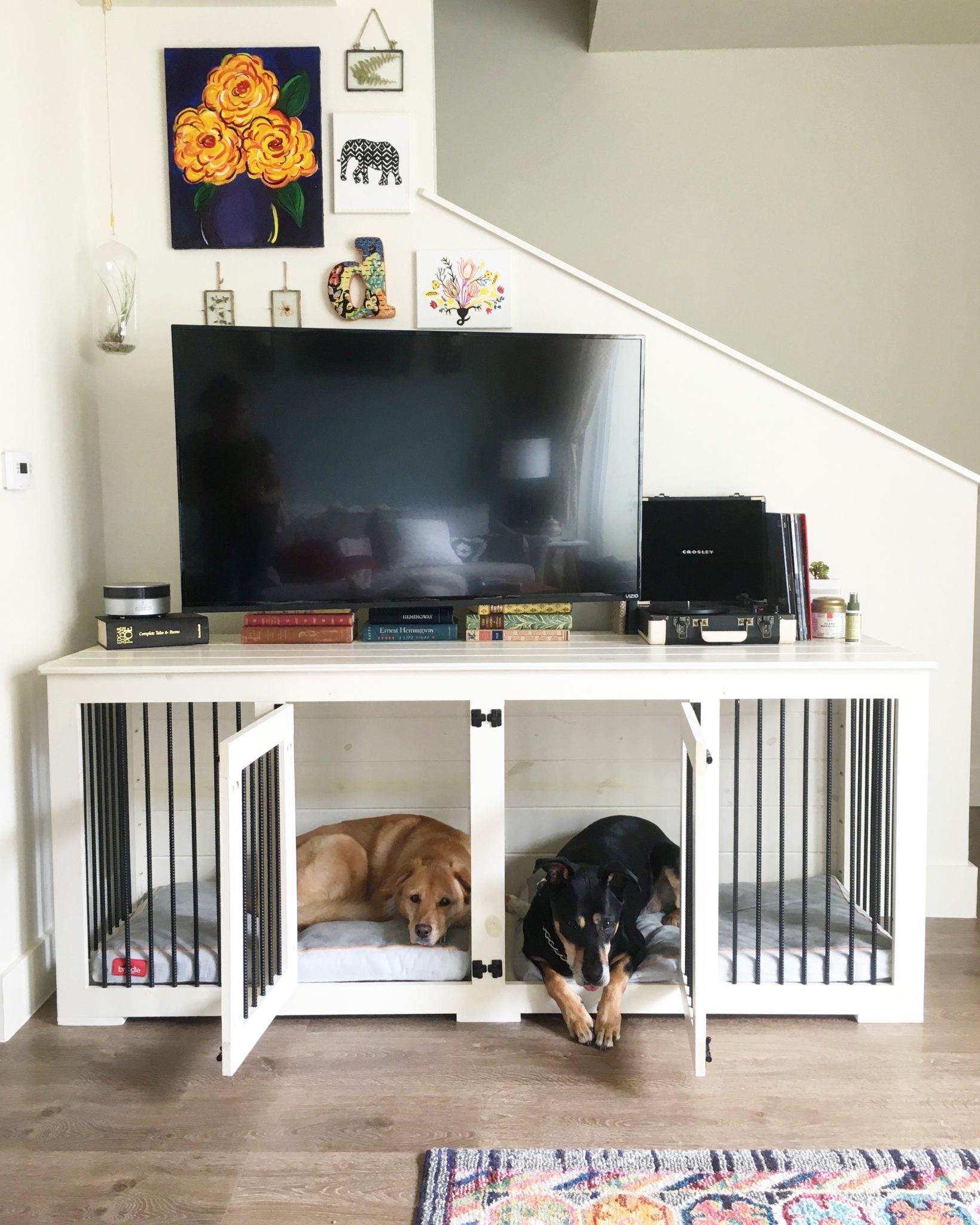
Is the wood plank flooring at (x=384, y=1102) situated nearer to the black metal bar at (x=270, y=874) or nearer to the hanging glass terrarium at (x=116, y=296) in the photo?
the black metal bar at (x=270, y=874)

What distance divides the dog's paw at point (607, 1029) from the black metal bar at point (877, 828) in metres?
0.56

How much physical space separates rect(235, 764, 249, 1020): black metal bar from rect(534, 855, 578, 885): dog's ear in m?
0.57

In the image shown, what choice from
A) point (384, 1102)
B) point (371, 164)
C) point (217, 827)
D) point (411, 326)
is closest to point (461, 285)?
point (411, 326)

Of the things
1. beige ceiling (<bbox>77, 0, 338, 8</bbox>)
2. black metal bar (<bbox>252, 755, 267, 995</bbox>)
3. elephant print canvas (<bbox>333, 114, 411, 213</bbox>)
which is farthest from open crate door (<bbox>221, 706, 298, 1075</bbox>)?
beige ceiling (<bbox>77, 0, 338, 8</bbox>)

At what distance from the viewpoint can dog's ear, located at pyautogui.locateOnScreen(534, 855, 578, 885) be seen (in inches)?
74.0

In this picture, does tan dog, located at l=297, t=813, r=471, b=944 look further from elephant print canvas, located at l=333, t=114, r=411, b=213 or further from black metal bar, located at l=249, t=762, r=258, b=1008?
elephant print canvas, located at l=333, t=114, r=411, b=213

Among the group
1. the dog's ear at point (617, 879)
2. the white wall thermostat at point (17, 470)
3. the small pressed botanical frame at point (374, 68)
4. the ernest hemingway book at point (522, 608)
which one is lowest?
the dog's ear at point (617, 879)

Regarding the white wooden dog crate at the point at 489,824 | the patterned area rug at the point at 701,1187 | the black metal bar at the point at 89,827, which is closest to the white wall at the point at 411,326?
the white wooden dog crate at the point at 489,824

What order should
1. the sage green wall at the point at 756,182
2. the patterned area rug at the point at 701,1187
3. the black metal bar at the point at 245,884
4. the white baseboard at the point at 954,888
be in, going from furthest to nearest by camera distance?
the sage green wall at the point at 756,182 → the white baseboard at the point at 954,888 → the black metal bar at the point at 245,884 → the patterned area rug at the point at 701,1187

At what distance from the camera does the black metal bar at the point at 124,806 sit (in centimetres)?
214

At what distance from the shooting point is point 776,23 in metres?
2.93

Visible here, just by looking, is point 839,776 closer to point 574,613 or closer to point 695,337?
point 574,613

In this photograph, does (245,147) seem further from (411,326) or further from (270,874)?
(270,874)

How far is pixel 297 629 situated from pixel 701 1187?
54.9 inches
